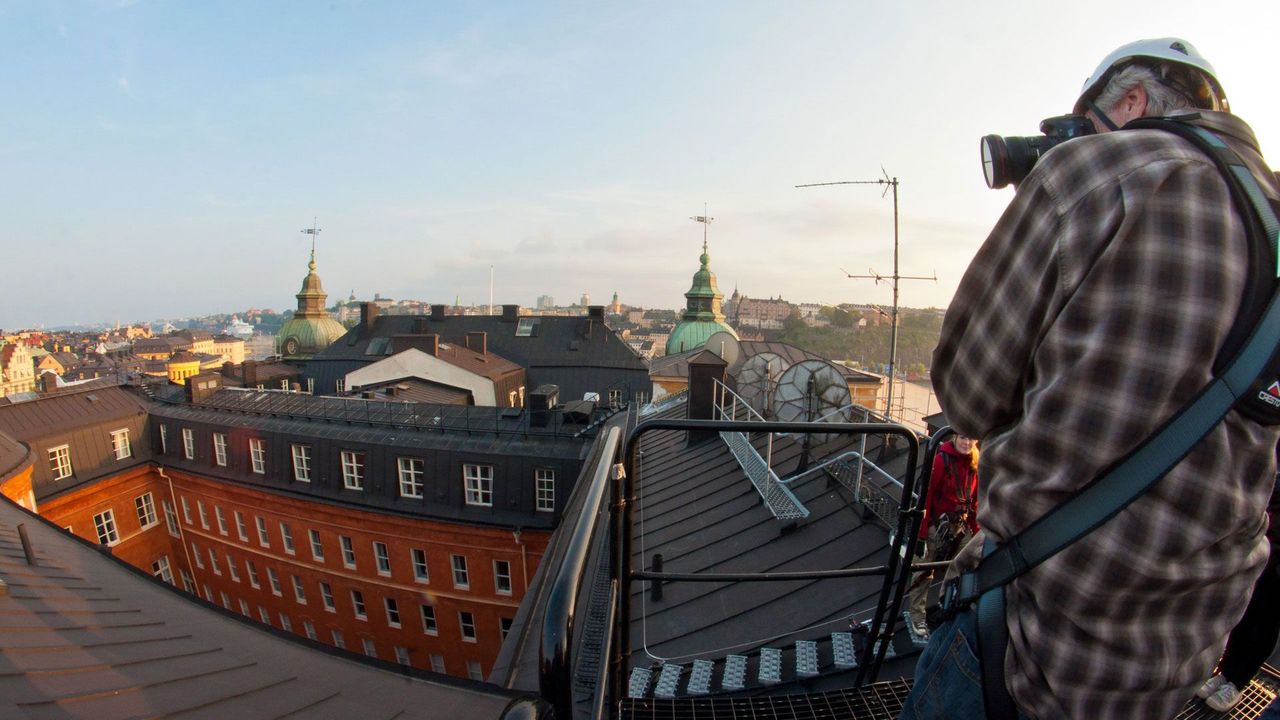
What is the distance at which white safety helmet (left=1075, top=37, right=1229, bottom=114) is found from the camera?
138cm

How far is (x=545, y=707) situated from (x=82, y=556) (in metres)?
8.25

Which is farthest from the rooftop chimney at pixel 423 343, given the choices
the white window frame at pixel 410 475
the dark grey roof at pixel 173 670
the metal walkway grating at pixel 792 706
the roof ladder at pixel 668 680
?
the metal walkway grating at pixel 792 706

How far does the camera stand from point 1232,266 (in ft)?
3.71

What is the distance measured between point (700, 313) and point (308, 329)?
34136 millimetres

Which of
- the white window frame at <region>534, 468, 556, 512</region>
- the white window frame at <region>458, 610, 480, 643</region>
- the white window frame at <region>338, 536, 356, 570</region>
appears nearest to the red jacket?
the white window frame at <region>534, 468, 556, 512</region>

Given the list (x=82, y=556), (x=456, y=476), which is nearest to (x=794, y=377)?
(x=82, y=556)

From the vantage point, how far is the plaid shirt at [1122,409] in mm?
1146

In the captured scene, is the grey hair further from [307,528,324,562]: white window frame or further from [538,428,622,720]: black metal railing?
[307,528,324,562]: white window frame

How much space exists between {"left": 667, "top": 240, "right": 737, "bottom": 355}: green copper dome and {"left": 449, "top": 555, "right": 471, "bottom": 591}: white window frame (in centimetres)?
2102

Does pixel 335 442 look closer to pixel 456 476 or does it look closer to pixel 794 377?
pixel 456 476

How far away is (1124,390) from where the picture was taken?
1.17m

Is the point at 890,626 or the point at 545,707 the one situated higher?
the point at 545,707

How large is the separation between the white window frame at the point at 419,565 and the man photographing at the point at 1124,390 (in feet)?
65.4

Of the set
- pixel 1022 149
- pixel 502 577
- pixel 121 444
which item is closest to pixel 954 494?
pixel 1022 149
